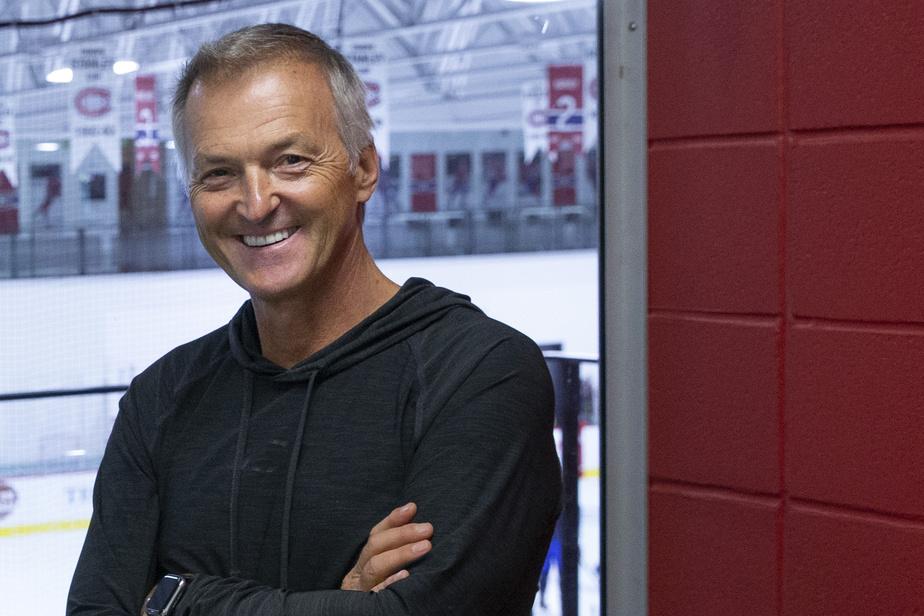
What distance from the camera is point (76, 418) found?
10.9ft

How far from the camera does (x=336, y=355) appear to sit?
128 centimetres

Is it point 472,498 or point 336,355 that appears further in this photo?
point 336,355

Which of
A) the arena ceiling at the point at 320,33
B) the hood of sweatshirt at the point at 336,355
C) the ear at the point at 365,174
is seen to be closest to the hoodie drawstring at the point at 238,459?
the hood of sweatshirt at the point at 336,355

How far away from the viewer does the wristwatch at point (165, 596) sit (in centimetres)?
125
